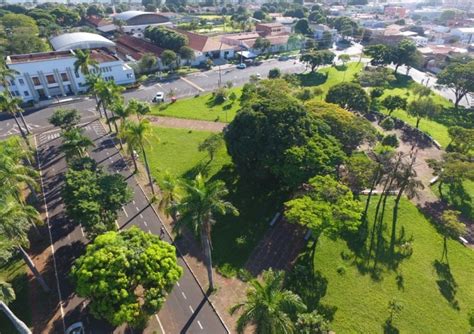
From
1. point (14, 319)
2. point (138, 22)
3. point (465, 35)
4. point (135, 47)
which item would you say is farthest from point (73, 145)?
point (465, 35)

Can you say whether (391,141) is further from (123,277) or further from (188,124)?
(123,277)

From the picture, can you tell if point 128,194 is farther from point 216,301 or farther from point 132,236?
point 216,301

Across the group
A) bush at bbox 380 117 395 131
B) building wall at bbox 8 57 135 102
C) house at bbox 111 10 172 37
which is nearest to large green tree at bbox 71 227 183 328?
bush at bbox 380 117 395 131

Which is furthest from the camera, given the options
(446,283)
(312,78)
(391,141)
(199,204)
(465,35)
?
(465,35)

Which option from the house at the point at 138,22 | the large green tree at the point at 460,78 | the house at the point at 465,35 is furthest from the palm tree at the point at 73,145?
the house at the point at 465,35

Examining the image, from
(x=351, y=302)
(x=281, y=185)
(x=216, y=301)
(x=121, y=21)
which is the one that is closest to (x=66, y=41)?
(x=121, y=21)

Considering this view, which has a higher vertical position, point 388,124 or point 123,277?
point 123,277

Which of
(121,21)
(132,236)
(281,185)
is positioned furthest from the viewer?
(121,21)
